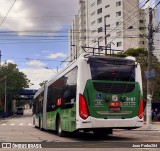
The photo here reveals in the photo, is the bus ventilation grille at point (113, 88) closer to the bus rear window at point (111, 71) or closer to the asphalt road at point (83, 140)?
the bus rear window at point (111, 71)

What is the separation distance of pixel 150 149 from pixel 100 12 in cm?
8236

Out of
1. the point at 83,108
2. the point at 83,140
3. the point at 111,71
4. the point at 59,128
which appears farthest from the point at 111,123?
the point at 59,128

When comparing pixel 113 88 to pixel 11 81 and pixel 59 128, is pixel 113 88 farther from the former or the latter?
pixel 11 81

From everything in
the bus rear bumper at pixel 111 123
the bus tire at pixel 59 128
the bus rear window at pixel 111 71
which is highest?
the bus rear window at pixel 111 71

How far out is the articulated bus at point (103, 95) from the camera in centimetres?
1594

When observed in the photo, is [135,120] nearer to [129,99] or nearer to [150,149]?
[129,99]

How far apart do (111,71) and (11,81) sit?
69578 millimetres

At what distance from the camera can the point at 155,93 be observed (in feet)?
171

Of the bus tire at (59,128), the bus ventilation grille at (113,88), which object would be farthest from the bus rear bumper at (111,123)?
the bus tire at (59,128)

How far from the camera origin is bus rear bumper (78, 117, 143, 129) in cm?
1575

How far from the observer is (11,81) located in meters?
84.4

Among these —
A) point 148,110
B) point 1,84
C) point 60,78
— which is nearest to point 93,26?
point 1,84

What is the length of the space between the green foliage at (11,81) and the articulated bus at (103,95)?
6665cm

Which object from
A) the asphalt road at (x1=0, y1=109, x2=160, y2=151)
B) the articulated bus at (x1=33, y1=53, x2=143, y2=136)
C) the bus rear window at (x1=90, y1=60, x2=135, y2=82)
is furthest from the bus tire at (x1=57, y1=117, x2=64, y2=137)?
the bus rear window at (x1=90, y1=60, x2=135, y2=82)
